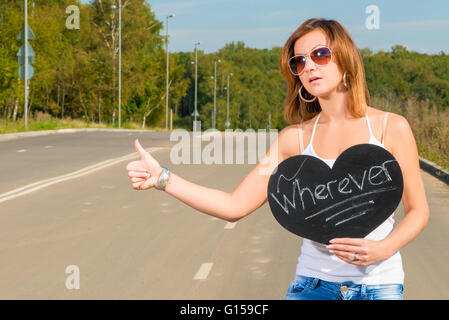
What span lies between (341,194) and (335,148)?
0.25 metres

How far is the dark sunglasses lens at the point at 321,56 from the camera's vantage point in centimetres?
237

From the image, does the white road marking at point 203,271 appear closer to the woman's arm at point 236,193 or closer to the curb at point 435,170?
the woman's arm at point 236,193

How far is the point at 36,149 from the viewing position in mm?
28703

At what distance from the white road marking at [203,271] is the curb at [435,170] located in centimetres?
1181

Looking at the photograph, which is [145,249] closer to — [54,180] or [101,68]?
[54,180]

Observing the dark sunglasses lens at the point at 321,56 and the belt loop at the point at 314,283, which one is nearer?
the dark sunglasses lens at the point at 321,56

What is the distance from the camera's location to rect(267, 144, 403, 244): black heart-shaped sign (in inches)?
88.6

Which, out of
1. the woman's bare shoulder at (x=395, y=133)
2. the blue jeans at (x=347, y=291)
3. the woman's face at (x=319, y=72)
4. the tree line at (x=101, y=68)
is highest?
the tree line at (x=101, y=68)

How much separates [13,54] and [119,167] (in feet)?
146

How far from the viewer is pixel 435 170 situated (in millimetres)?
21844
